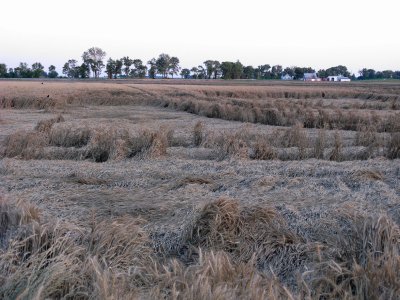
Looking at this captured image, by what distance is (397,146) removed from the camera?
Result: 13.4 m

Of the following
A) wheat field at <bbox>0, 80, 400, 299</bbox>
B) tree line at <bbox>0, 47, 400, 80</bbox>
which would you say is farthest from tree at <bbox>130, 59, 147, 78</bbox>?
wheat field at <bbox>0, 80, 400, 299</bbox>

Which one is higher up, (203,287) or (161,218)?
(203,287)

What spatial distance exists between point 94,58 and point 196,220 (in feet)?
424

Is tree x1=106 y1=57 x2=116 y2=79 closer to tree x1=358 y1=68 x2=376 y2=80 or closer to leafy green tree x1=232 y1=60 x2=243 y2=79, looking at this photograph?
leafy green tree x1=232 y1=60 x2=243 y2=79

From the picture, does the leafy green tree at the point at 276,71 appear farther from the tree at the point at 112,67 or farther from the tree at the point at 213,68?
the tree at the point at 112,67

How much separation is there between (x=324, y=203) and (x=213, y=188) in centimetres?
216

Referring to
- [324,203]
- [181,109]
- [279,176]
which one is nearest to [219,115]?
[181,109]

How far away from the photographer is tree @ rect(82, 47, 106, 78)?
5108 inches

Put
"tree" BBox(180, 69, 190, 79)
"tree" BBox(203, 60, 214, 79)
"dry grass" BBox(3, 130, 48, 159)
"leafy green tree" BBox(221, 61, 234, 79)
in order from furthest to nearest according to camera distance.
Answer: "tree" BBox(180, 69, 190, 79) → "tree" BBox(203, 60, 214, 79) → "leafy green tree" BBox(221, 61, 234, 79) → "dry grass" BBox(3, 130, 48, 159)

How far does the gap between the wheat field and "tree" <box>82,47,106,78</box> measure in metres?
119

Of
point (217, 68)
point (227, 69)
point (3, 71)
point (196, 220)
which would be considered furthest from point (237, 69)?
point (196, 220)

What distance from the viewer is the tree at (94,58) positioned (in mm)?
129750

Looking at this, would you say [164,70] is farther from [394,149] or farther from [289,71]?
[394,149]

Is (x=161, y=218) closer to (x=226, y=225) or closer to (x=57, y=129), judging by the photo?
(x=226, y=225)
